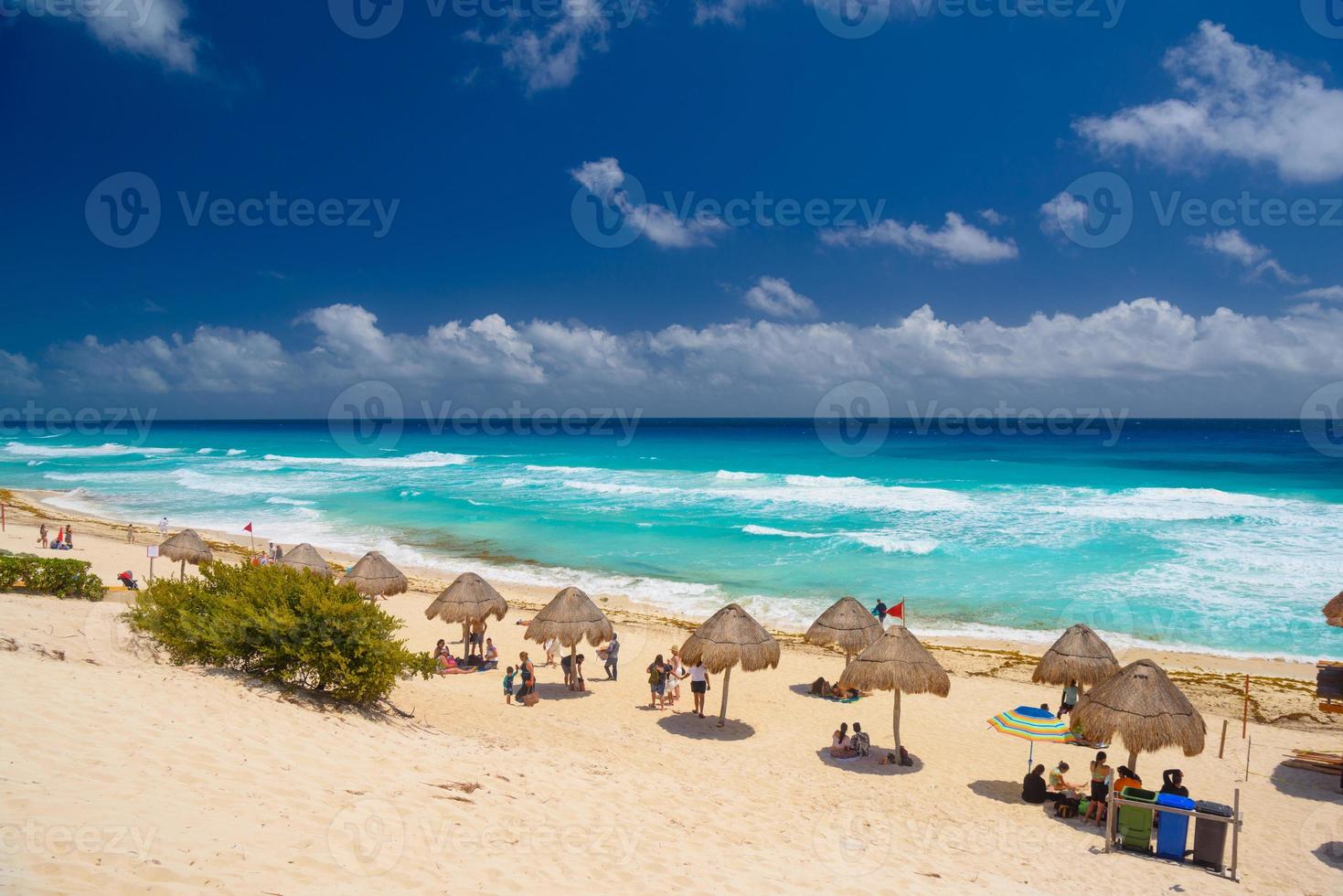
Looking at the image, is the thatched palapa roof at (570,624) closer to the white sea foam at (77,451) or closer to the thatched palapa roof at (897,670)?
the thatched palapa roof at (897,670)

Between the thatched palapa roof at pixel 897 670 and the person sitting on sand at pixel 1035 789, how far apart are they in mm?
1476

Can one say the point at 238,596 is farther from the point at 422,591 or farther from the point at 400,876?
the point at 422,591

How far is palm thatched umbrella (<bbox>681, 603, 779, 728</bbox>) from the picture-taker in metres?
11.6

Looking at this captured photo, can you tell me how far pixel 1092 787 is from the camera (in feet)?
31.8

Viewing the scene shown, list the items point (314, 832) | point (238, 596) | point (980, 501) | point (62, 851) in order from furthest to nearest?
1. point (980, 501)
2. point (238, 596)
3. point (314, 832)
4. point (62, 851)

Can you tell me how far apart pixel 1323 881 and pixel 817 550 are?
19.6 metres

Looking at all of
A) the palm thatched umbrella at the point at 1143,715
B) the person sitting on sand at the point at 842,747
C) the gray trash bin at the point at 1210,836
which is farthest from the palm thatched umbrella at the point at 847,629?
the gray trash bin at the point at 1210,836

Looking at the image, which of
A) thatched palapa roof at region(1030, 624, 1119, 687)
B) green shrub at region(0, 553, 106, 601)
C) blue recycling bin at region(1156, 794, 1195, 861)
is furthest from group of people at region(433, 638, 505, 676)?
blue recycling bin at region(1156, 794, 1195, 861)

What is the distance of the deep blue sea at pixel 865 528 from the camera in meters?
20.5

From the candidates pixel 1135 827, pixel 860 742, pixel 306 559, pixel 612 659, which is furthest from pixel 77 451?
pixel 1135 827

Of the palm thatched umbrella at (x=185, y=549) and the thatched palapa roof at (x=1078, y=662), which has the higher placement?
the thatched palapa roof at (x=1078, y=662)

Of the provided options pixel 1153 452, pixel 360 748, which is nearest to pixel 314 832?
pixel 360 748

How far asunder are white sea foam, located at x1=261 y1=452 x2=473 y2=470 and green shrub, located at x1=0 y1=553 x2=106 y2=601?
5074cm

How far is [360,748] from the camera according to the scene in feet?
26.7
